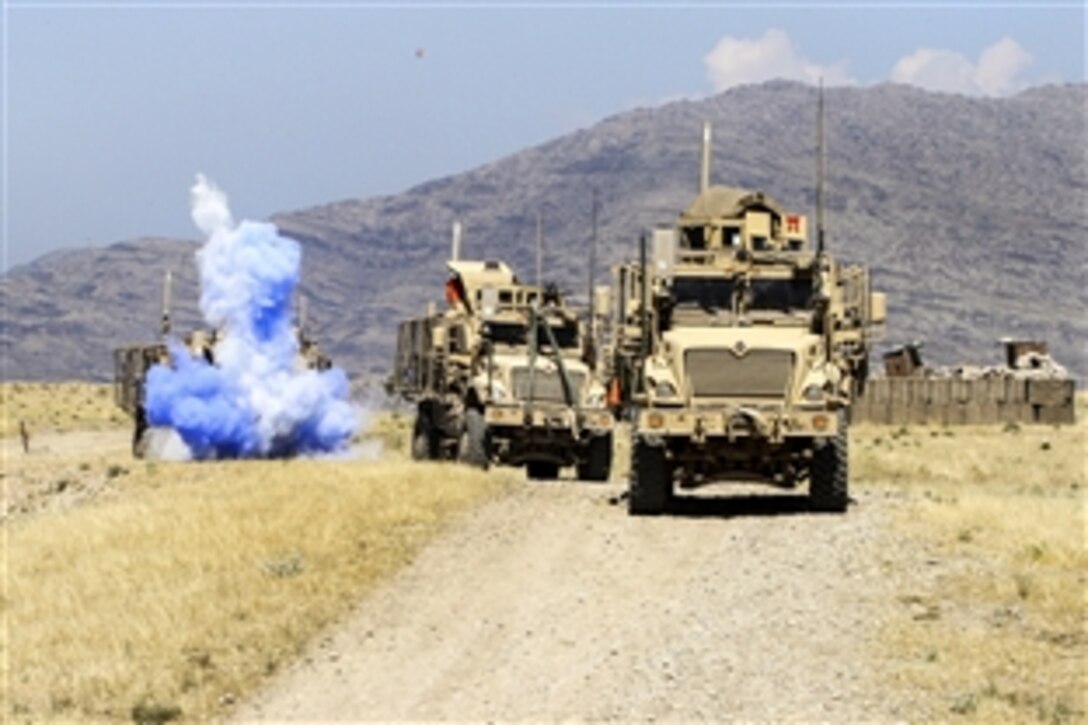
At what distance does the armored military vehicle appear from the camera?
4600 centimetres

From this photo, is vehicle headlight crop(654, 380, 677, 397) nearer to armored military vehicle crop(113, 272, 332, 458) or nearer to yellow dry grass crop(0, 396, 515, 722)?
yellow dry grass crop(0, 396, 515, 722)

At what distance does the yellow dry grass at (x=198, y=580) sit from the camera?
1748 cm

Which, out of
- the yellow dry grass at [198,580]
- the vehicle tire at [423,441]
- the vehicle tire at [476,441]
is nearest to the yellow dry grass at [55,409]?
the vehicle tire at [423,441]

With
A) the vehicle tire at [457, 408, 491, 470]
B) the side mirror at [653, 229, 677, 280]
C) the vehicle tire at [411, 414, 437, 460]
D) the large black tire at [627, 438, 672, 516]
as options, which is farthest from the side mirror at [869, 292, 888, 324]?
the vehicle tire at [411, 414, 437, 460]

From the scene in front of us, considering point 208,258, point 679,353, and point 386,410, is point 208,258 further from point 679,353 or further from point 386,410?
point 386,410

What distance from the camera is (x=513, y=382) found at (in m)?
32.8

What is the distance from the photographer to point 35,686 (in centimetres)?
1802

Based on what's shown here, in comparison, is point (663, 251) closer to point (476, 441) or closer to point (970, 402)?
point (476, 441)

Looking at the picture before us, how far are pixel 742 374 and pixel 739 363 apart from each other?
14 centimetres

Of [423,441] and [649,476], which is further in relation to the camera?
[423,441]

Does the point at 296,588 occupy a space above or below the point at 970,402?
below

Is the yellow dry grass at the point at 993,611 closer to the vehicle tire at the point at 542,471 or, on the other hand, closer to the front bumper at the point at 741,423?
the front bumper at the point at 741,423

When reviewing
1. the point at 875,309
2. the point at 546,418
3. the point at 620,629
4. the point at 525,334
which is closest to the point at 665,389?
the point at 875,309

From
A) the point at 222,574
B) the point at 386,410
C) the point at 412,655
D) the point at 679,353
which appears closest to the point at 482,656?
the point at 412,655
